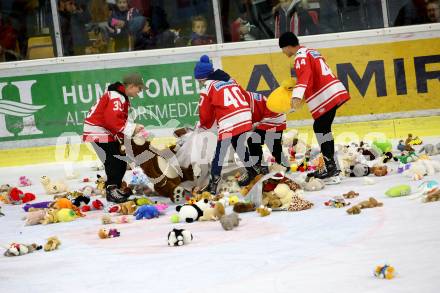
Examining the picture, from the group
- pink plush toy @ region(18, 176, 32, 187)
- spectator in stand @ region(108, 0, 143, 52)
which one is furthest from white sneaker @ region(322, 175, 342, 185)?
spectator in stand @ region(108, 0, 143, 52)

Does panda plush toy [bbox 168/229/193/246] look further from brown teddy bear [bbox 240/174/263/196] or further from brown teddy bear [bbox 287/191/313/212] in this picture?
brown teddy bear [bbox 240/174/263/196]

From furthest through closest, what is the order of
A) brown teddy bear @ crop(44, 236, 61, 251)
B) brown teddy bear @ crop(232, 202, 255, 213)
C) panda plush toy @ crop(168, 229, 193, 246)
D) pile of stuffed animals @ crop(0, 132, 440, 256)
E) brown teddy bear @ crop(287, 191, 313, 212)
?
brown teddy bear @ crop(232, 202, 255, 213) → brown teddy bear @ crop(287, 191, 313, 212) → pile of stuffed animals @ crop(0, 132, 440, 256) → brown teddy bear @ crop(44, 236, 61, 251) → panda plush toy @ crop(168, 229, 193, 246)

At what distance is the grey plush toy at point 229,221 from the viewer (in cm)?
759

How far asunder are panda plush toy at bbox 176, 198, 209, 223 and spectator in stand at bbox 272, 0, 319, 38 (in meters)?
5.59

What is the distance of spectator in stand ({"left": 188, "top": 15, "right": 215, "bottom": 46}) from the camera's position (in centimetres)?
1340

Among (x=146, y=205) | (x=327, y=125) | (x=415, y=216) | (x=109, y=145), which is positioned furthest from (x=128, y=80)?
(x=415, y=216)

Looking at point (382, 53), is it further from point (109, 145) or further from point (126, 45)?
point (109, 145)

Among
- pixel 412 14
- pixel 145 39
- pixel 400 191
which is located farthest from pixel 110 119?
pixel 412 14

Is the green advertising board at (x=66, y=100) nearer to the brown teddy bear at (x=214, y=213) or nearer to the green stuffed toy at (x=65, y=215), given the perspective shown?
the green stuffed toy at (x=65, y=215)

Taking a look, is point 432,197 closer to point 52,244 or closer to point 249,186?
point 249,186

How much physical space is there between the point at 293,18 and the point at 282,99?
398 centimetres

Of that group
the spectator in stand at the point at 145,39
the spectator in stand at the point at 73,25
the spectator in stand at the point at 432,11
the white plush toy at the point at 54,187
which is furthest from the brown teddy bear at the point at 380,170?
the spectator in stand at the point at 73,25

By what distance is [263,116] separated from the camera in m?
10.0

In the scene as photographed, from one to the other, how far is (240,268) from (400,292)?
132 cm
